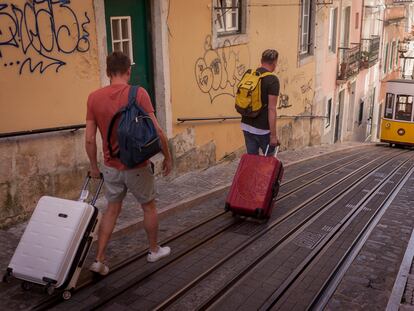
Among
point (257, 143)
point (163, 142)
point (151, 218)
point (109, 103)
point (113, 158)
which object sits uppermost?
point (109, 103)

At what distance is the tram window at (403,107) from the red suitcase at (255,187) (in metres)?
14.6

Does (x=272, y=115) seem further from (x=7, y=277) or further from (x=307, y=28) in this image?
(x=307, y=28)

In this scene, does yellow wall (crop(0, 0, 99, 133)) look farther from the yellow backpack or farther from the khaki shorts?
the yellow backpack

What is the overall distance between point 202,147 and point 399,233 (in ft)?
12.2

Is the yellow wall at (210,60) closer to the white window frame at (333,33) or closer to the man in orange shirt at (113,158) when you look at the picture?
the man in orange shirt at (113,158)

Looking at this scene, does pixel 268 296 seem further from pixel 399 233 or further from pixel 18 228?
pixel 18 228

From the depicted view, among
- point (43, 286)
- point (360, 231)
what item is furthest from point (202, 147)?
point (43, 286)

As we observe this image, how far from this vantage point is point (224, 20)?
8.60 metres

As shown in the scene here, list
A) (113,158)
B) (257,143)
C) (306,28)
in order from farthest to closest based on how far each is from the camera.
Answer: (306,28) < (257,143) < (113,158)

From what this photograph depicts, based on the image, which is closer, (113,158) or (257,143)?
(113,158)

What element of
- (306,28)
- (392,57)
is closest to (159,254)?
(306,28)

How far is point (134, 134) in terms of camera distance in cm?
349

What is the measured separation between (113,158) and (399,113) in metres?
16.9

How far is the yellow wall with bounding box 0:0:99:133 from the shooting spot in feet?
15.4
